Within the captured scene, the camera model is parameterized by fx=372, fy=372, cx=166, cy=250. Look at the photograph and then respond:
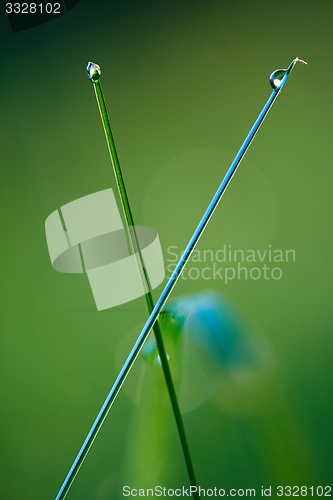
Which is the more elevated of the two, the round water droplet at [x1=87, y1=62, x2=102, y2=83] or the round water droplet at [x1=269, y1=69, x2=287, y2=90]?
the round water droplet at [x1=87, y1=62, x2=102, y2=83]

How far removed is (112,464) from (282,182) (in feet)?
1.85

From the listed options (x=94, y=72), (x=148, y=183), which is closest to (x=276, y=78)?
(x=94, y=72)

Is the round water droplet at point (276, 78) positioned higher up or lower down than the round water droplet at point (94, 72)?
lower down

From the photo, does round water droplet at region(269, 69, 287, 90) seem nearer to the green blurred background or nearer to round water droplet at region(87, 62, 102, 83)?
round water droplet at region(87, 62, 102, 83)

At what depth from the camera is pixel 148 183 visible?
70 cm

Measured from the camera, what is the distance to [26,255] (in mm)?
701

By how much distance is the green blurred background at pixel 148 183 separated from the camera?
2.06ft

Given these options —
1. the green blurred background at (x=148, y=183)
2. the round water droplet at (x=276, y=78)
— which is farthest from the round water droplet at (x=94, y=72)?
the green blurred background at (x=148, y=183)

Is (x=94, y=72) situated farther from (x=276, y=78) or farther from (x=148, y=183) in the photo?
(x=148, y=183)

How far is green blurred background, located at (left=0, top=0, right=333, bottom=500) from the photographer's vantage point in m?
0.63

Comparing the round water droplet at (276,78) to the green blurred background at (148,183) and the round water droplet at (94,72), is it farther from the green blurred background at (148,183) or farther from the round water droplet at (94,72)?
the green blurred background at (148,183)

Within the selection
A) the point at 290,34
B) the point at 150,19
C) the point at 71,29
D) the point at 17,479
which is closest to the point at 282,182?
the point at 290,34

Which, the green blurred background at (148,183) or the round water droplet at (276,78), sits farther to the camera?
the green blurred background at (148,183)

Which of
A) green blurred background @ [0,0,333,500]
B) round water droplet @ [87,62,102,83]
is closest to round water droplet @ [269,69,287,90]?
round water droplet @ [87,62,102,83]
